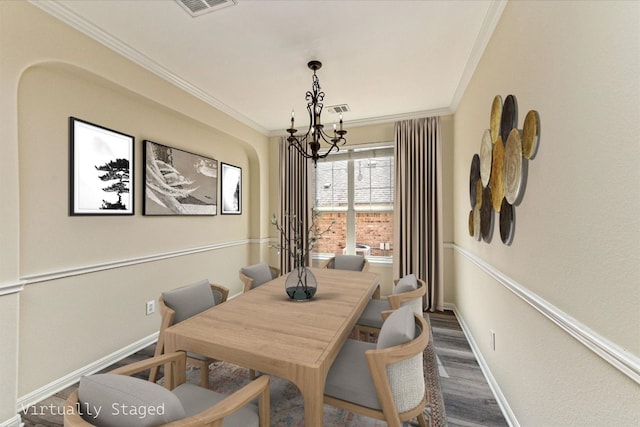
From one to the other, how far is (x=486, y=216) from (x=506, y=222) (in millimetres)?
455

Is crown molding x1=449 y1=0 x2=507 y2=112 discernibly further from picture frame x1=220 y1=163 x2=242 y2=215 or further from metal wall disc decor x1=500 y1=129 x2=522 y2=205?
picture frame x1=220 y1=163 x2=242 y2=215

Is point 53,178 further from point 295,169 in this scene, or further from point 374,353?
point 295,169

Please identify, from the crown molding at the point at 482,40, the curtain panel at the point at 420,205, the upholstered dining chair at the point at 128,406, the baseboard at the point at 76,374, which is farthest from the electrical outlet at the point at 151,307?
the crown molding at the point at 482,40

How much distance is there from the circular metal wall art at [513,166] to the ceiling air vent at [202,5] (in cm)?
194

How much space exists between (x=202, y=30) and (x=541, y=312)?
2.81 meters

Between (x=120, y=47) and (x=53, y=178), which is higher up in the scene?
(x=120, y=47)

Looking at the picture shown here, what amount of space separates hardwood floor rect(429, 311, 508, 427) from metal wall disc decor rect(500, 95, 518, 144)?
174 centimetres

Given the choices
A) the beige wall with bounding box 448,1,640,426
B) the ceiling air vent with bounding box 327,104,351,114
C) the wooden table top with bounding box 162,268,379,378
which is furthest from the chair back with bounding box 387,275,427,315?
the ceiling air vent with bounding box 327,104,351,114

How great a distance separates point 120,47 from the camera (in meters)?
2.28

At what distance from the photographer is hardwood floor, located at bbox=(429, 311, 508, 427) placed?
1744mm

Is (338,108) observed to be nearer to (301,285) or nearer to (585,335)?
(301,285)

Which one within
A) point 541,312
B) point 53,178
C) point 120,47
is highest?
point 120,47

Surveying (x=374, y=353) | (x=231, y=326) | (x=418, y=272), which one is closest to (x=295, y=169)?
(x=418, y=272)

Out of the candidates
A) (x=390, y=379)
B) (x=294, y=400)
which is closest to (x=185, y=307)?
(x=294, y=400)
